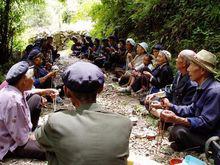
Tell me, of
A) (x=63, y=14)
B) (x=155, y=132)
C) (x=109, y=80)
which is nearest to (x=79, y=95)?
(x=155, y=132)

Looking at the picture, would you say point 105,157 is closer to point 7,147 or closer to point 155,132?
point 7,147

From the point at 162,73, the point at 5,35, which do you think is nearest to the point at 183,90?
the point at 162,73

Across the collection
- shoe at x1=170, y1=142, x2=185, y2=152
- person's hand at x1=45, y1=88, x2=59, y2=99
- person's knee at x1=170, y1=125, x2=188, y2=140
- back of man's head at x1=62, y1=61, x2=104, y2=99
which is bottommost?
shoe at x1=170, y1=142, x2=185, y2=152

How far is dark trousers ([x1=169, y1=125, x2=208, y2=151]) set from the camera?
4.66 m

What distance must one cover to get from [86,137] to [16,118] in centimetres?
240

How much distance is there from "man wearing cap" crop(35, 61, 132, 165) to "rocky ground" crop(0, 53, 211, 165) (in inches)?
59.5

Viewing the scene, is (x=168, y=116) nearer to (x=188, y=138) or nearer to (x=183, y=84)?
(x=188, y=138)

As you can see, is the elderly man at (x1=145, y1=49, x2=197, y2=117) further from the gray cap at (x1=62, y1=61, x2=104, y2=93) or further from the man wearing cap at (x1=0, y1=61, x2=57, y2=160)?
the gray cap at (x1=62, y1=61, x2=104, y2=93)

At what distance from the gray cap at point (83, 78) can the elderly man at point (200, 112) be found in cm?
237

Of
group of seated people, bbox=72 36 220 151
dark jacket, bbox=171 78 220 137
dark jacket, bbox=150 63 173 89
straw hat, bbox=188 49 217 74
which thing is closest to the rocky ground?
group of seated people, bbox=72 36 220 151

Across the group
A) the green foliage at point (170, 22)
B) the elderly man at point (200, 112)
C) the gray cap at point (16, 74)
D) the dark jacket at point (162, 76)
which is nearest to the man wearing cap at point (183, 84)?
the elderly man at point (200, 112)

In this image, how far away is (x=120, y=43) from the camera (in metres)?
11.0

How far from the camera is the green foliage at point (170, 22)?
816 cm

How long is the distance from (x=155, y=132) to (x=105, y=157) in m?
3.74
